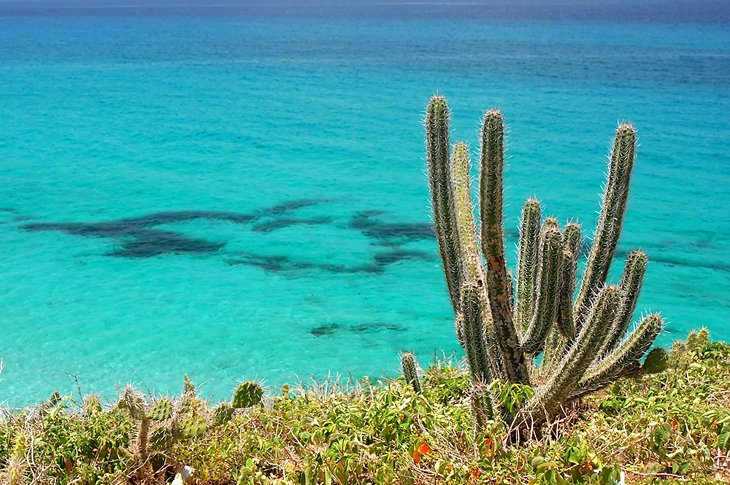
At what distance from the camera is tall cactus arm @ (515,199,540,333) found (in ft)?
18.5

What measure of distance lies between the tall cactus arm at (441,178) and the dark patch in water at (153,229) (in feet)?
28.3

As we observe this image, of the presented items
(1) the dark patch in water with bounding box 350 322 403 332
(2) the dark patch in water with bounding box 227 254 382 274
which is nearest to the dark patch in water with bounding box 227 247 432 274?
(2) the dark patch in water with bounding box 227 254 382 274

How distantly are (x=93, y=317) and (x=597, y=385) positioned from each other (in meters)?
7.86

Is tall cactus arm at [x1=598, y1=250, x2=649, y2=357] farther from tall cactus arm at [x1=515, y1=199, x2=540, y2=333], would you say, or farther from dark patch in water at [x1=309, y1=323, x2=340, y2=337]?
dark patch in water at [x1=309, y1=323, x2=340, y2=337]

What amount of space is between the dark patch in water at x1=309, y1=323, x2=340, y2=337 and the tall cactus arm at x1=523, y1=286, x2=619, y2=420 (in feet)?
18.1

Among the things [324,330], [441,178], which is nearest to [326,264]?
[324,330]

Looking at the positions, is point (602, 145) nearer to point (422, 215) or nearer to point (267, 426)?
point (422, 215)

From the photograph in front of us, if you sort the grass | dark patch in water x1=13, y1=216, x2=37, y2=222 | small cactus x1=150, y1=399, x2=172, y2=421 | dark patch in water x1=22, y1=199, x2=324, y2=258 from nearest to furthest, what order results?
the grass → small cactus x1=150, y1=399, x2=172, y2=421 → dark patch in water x1=22, y1=199, x2=324, y2=258 → dark patch in water x1=13, y1=216, x2=37, y2=222

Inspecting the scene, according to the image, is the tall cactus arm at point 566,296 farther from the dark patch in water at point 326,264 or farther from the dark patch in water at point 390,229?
the dark patch in water at point 390,229

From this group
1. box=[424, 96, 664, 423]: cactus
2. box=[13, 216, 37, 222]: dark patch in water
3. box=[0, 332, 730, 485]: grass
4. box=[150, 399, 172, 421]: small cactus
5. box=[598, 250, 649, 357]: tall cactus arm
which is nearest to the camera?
box=[0, 332, 730, 485]: grass

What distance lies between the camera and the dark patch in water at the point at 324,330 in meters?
10.8

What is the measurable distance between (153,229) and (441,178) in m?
10.4

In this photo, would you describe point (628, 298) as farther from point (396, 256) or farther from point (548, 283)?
point (396, 256)

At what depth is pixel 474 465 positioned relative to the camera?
13.6 feet
